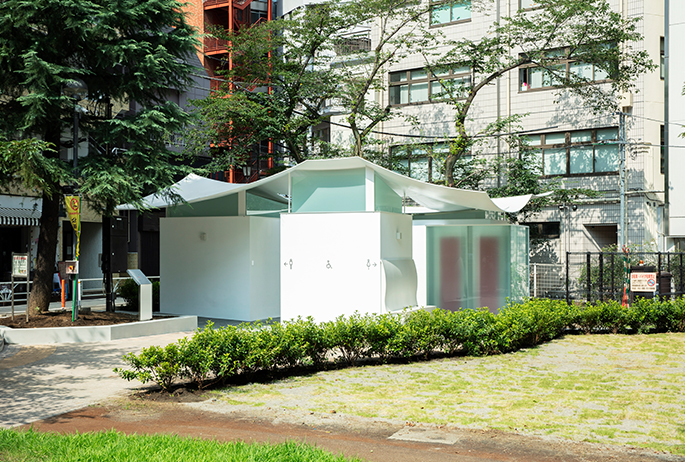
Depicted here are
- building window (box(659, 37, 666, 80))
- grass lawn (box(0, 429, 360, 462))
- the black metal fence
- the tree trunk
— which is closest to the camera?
grass lawn (box(0, 429, 360, 462))

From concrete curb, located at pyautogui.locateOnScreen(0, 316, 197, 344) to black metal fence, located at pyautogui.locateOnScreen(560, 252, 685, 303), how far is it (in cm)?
953

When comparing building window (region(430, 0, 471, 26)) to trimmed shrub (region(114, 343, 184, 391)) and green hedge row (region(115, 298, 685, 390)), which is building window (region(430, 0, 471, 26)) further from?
trimmed shrub (region(114, 343, 184, 391))

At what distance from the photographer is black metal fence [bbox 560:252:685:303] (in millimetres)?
15148

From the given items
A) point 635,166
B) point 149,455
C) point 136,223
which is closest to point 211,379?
point 149,455

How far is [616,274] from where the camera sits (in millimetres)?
18734

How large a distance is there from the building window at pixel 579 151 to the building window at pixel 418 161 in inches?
145

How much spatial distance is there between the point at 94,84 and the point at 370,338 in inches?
343

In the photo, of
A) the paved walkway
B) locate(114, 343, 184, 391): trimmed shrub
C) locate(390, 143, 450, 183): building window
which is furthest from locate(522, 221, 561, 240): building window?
locate(114, 343, 184, 391): trimmed shrub

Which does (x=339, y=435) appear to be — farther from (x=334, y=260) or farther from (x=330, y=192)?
(x=330, y=192)

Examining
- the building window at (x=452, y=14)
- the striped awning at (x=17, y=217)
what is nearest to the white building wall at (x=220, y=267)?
the striped awning at (x=17, y=217)

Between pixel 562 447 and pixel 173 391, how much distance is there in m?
4.51

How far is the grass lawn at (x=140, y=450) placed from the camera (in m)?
4.88

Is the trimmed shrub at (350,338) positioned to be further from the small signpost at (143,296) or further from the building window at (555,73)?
the building window at (555,73)

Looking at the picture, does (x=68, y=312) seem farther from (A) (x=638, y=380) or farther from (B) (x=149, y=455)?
(A) (x=638, y=380)
